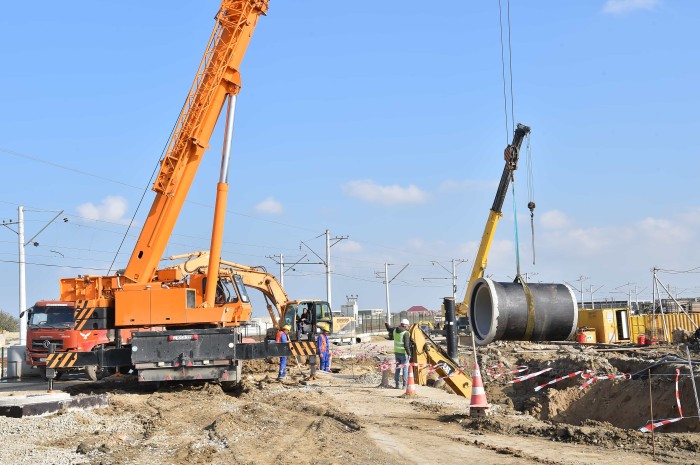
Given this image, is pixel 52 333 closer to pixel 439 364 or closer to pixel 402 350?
pixel 402 350

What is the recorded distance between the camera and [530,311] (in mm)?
12219

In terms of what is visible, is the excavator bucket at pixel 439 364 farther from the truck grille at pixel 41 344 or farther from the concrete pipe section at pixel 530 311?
the truck grille at pixel 41 344

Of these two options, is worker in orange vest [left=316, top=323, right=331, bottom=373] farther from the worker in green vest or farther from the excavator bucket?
the excavator bucket

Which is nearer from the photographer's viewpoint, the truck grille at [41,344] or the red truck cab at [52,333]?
the red truck cab at [52,333]

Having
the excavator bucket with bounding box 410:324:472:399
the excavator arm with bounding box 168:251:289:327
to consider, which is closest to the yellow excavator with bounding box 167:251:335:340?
the excavator arm with bounding box 168:251:289:327

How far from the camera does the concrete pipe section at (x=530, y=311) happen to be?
12.1 m

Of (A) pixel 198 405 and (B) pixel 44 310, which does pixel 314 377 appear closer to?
(A) pixel 198 405

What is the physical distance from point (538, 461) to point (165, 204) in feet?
37.7

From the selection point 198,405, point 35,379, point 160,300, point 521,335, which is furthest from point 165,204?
point 35,379

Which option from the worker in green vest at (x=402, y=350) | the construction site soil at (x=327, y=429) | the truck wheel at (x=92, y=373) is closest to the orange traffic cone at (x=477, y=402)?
the construction site soil at (x=327, y=429)

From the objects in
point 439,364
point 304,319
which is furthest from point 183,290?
point 304,319

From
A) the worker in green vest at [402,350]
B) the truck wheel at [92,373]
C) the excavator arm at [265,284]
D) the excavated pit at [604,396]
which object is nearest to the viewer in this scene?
the worker in green vest at [402,350]

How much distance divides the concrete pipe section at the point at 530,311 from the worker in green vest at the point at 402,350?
4.75m

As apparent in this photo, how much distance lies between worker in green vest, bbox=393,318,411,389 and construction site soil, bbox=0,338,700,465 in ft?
1.53
